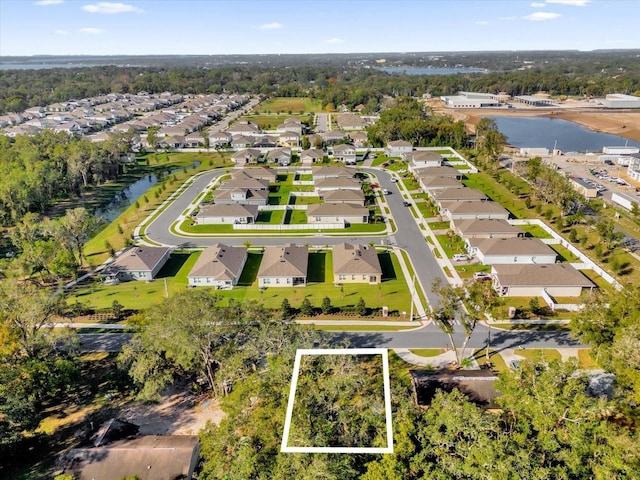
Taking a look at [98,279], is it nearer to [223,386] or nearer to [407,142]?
[223,386]

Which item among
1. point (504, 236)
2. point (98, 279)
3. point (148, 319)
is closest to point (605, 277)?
point (504, 236)

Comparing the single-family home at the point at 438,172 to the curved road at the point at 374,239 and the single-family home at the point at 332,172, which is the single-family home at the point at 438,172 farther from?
the single-family home at the point at 332,172

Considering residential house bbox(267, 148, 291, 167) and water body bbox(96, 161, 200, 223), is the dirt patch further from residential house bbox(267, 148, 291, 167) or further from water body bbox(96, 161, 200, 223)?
residential house bbox(267, 148, 291, 167)

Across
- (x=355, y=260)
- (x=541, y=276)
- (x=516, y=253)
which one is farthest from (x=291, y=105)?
(x=541, y=276)

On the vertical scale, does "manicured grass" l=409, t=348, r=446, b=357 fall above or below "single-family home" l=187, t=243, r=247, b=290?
below

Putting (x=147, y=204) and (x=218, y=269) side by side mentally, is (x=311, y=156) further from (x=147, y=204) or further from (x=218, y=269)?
(x=218, y=269)

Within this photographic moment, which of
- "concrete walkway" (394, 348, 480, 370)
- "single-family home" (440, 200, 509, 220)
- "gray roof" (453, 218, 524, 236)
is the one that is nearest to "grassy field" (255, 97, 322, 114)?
"single-family home" (440, 200, 509, 220)
